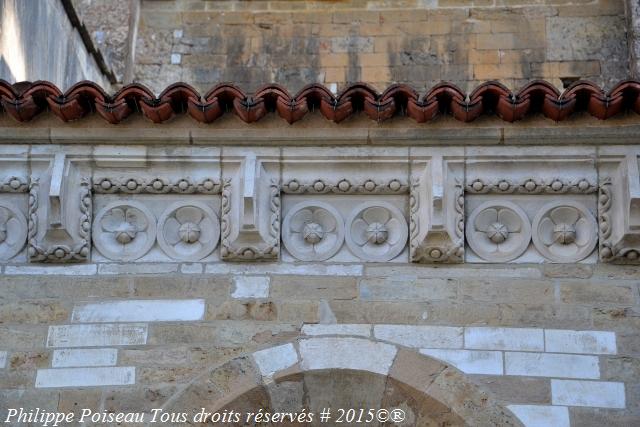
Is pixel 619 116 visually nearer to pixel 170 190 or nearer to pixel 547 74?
pixel 170 190

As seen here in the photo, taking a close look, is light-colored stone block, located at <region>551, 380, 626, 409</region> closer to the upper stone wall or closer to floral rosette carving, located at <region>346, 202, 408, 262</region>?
floral rosette carving, located at <region>346, 202, 408, 262</region>

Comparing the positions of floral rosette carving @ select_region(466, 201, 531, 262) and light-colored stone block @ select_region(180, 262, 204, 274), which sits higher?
floral rosette carving @ select_region(466, 201, 531, 262)

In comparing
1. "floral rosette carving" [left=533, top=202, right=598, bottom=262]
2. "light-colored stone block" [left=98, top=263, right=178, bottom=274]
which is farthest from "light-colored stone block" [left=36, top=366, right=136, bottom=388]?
"floral rosette carving" [left=533, top=202, right=598, bottom=262]

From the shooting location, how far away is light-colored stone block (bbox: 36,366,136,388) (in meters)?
7.46

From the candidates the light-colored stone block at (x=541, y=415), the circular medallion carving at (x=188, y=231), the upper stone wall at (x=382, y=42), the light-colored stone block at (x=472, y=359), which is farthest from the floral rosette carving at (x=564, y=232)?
the upper stone wall at (x=382, y=42)

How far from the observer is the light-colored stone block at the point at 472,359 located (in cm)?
739

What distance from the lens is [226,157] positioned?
795 cm

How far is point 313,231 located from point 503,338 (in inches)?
45.5

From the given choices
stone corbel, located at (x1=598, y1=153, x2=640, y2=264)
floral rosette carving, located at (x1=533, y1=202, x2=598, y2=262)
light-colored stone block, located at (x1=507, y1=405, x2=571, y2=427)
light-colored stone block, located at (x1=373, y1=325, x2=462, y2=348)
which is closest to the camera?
light-colored stone block, located at (x1=507, y1=405, x2=571, y2=427)

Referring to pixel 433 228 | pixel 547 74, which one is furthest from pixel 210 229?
pixel 547 74

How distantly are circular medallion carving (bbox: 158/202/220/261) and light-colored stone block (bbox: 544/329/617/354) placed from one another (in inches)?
72.0

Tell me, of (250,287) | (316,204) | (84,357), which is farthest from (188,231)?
(84,357)

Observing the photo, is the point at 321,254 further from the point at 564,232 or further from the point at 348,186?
the point at 564,232

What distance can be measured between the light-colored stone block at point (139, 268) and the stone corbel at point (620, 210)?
7.45ft
